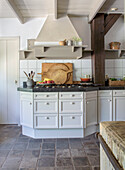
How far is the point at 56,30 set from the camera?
3.52 m

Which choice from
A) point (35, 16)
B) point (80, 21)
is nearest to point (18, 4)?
point (35, 16)

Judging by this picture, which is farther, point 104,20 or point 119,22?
point 119,22

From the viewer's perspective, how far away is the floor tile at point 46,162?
1903 mm

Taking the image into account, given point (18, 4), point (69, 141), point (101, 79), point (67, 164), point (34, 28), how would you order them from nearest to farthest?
point (67, 164), point (69, 141), point (18, 4), point (101, 79), point (34, 28)

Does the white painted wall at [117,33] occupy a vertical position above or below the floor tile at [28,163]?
above

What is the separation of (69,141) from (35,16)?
290 cm

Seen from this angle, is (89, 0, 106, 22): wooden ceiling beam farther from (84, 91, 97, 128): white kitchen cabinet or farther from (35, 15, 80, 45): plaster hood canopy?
(84, 91, 97, 128): white kitchen cabinet

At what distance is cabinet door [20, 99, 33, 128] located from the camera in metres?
2.75

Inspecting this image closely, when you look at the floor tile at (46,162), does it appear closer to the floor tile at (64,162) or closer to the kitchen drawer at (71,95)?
the floor tile at (64,162)

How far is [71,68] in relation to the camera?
364 cm

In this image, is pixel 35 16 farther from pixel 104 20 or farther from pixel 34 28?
pixel 104 20

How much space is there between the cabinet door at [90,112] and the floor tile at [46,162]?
3.17 feet

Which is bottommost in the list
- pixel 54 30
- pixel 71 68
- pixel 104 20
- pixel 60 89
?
pixel 60 89

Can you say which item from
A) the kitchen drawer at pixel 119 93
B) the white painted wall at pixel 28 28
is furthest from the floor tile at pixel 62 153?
the white painted wall at pixel 28 28
